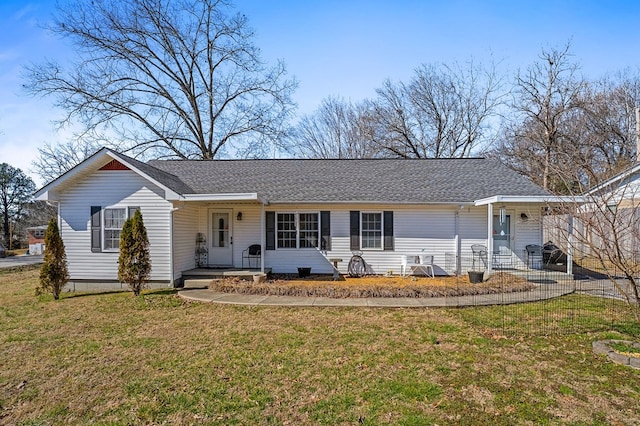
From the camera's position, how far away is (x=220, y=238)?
42.8ft

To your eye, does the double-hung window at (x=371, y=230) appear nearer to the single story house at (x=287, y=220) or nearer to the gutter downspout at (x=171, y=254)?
the single story house at (x=287, y=220)

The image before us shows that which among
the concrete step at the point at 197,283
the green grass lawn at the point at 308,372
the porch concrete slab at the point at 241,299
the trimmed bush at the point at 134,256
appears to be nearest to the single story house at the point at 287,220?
the concrete step at the point at 197,283

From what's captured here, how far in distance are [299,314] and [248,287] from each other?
266cm

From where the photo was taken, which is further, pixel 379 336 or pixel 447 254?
pixel 447 254

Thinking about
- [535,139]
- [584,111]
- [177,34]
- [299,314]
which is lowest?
[299,314]

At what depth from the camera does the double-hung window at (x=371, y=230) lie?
12625mm

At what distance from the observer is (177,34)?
24766 mm

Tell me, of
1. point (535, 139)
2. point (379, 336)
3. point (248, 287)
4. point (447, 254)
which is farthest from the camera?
point (535, 139)

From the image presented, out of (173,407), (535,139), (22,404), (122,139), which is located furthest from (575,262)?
(122,139)

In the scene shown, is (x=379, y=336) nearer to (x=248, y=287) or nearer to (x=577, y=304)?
(x=248, y=287)

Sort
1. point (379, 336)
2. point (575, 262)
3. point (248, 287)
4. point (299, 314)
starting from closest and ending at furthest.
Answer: point (379, 336), point (299, 314), point (248, 287), point (575, 262)

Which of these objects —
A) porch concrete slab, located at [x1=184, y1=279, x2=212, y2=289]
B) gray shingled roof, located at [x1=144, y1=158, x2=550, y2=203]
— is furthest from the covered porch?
porch concrete slab, located at [x1=184, y1=279, x2=212, y2=289]

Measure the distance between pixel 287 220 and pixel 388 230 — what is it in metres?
3.63

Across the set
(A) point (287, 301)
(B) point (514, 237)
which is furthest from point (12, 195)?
(B) point (514, 237)
